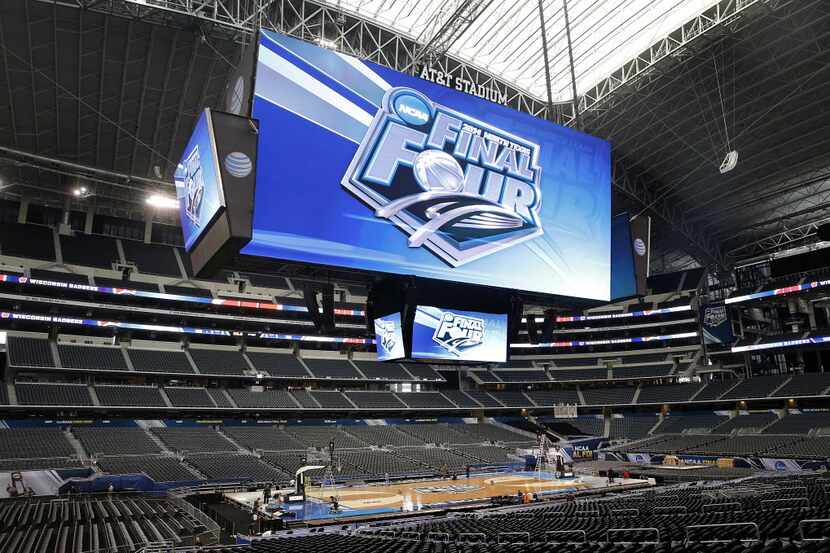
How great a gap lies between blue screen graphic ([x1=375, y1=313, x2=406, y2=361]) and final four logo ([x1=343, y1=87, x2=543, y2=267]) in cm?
248

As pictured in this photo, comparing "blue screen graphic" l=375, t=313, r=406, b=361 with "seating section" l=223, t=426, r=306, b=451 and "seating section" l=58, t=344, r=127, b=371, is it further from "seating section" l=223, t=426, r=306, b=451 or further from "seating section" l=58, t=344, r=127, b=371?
"seating section" l=58, t=344, r=127, b=371

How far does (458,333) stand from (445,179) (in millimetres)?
4856

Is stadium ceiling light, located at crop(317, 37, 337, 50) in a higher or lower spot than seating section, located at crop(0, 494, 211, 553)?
higher

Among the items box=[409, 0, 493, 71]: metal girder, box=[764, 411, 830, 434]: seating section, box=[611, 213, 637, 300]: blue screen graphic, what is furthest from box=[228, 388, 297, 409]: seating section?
box=[764, 411, 830, 434]: seating section

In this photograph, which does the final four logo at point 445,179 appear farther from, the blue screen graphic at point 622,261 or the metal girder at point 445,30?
the metal girder at point 445,30

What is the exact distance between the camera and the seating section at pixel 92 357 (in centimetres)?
4233

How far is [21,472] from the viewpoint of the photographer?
29297 millimetres

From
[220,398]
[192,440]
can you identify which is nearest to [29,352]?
[220,398]

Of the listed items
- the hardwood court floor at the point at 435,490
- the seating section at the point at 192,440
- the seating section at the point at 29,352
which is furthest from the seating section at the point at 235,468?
the seating section at the point at 29,352

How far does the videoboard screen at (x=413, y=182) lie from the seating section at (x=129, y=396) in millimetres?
33253

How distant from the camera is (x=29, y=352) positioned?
136 ft

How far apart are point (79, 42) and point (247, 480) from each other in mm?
26514

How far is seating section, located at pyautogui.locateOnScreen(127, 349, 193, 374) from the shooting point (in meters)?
45.4

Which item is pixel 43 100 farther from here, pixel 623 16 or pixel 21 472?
pixel 623 16
